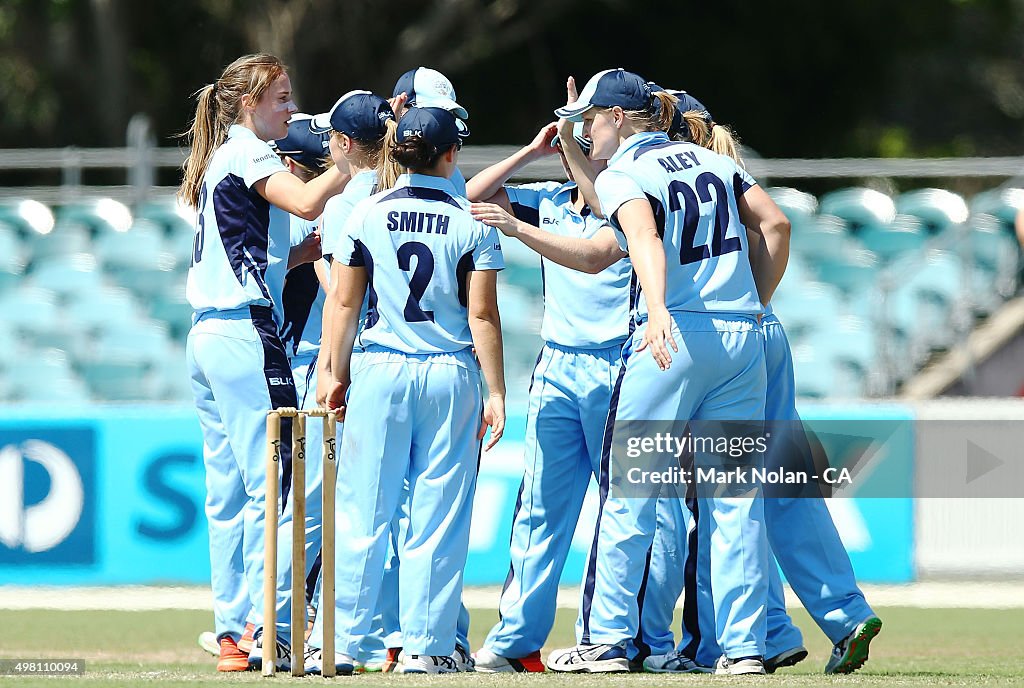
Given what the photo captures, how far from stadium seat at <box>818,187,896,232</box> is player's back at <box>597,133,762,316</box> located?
727 centimetres

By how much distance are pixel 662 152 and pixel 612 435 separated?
0.99 m

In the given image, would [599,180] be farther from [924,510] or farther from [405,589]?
[924,510]

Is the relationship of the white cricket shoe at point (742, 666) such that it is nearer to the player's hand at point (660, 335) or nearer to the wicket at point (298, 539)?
the player's hand at point (660, 335)

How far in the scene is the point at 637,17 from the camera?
21141 millimetres

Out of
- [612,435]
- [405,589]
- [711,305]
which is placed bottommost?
[405,589]

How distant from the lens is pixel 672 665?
5.90 meters

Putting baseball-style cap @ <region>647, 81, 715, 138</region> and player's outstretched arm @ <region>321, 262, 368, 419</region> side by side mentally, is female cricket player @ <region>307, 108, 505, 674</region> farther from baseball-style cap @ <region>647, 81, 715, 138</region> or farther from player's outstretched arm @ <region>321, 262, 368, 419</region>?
baseball-style cap @ <region>647, 81, 715, 138</region>

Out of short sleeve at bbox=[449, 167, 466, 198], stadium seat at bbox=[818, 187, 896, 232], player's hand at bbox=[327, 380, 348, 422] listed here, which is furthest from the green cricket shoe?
stadium seat at bbox=[818, 187, 896, 232]

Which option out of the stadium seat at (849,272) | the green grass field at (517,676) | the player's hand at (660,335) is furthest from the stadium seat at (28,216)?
→ the player's hand at (660,335)

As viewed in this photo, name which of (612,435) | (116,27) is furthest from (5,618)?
(116,27)

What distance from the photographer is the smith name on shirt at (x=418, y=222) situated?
5527 millimetres

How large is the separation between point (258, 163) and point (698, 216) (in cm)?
166

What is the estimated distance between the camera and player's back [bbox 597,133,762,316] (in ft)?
17.9

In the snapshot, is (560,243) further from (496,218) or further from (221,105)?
(221,105)
